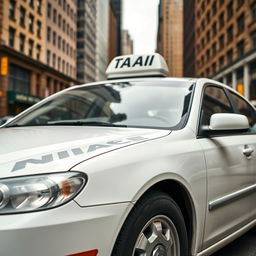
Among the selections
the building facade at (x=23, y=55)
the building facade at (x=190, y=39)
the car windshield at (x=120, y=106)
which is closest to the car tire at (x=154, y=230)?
the car windshield at (x=120, y=106)

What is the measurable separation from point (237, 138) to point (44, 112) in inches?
70.1

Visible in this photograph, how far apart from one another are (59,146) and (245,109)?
243cm

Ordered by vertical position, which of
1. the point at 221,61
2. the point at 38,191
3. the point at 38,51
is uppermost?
the point at 221,61

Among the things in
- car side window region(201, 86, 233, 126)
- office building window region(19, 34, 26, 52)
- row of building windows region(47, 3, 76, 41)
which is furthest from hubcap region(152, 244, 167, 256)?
row of building windows region(47, 3, 76, 41)

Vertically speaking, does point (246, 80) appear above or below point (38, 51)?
below

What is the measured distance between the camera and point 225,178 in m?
2.52

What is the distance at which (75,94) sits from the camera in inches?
138

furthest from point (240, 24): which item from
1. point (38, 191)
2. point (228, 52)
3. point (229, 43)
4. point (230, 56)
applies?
point (38, 191)

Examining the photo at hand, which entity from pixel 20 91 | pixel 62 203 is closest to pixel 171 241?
pixel 62 203

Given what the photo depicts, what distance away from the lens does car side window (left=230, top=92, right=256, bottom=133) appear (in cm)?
347

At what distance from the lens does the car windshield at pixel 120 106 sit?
2666mm

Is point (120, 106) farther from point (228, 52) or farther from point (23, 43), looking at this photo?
point (228, 52)

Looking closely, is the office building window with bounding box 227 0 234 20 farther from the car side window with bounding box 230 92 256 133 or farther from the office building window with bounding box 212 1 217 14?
the car side window with bounding box 230 92 256 133

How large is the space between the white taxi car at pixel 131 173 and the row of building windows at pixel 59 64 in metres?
35.7
